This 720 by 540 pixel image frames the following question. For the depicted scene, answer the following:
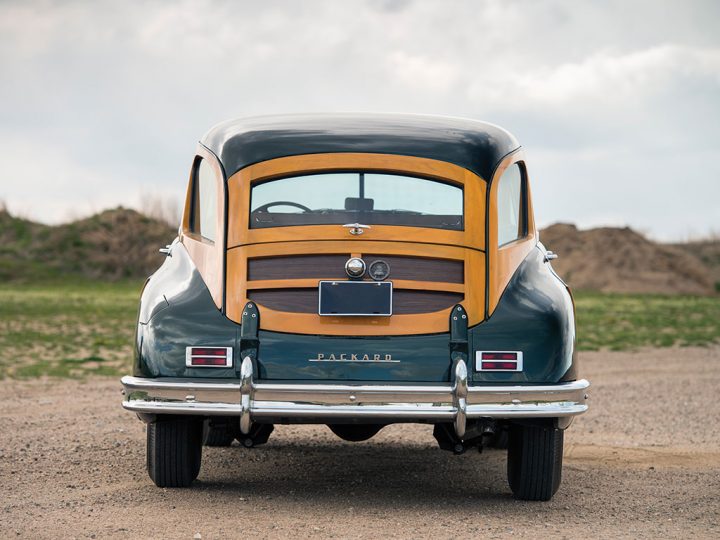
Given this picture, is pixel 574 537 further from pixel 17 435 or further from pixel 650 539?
pixel 17 435

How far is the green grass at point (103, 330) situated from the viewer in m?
15.0

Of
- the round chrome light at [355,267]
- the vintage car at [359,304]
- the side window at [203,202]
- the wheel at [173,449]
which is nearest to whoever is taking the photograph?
the vintage car at [359,304]

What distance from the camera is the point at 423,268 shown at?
5.81 m

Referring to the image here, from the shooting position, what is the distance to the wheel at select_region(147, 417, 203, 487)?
607 cm

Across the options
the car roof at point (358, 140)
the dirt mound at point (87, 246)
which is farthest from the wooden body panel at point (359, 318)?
the dirt mound at point (87, 246)

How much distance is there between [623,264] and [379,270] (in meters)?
54.9

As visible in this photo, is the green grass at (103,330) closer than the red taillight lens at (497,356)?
No

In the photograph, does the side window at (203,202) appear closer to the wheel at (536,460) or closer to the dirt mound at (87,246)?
the wheel at (536,460)

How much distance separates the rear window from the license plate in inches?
15.7

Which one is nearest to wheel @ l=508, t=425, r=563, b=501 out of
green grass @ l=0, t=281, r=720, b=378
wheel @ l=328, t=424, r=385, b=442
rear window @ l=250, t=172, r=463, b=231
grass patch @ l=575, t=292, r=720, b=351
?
wheel @ l=328, t=424, r=385, b=442

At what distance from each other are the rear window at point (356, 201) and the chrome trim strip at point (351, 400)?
2.90ft

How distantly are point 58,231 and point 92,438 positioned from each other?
53.6m

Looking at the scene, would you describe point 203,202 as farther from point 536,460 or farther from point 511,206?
point 536,460

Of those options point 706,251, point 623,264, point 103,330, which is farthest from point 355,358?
point 706,251
